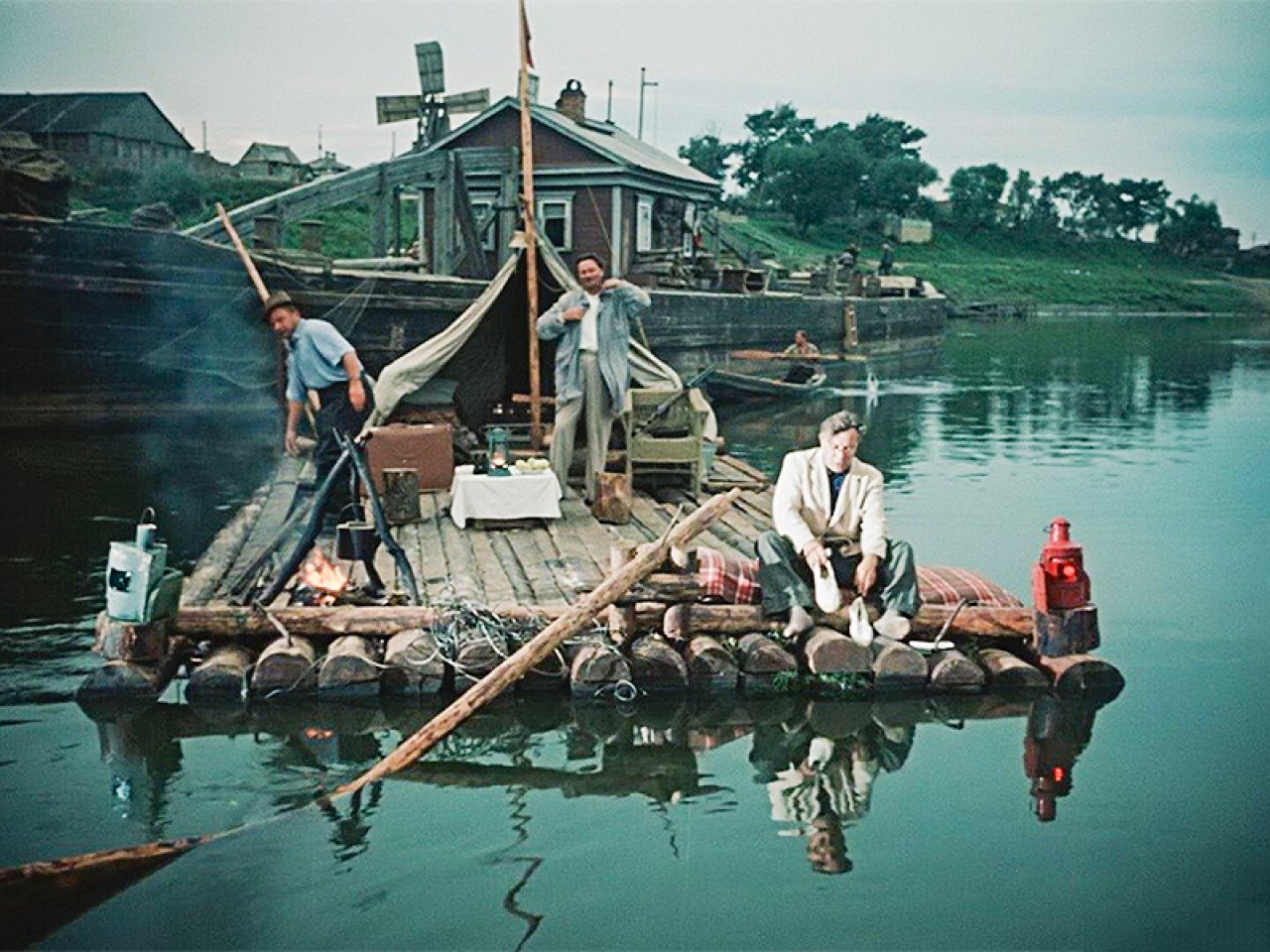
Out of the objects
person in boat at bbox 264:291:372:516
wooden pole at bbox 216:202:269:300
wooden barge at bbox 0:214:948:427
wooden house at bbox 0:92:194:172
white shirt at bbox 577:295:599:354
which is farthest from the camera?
wooden house at bbox 0:92:194:172

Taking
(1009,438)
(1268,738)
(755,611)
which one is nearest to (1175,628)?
(1268,738)

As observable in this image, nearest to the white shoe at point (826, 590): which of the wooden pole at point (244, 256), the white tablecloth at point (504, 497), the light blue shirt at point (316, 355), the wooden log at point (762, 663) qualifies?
the wooden log at point (762, 663)

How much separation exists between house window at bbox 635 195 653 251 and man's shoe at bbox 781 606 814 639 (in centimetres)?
2624

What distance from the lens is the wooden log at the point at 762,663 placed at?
833 centimetres

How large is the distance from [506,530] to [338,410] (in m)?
1.89

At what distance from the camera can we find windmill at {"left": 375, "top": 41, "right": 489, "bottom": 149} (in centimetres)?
2761

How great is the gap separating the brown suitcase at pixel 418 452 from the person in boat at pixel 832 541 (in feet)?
16.0

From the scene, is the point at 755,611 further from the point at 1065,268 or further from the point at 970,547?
the point at 1065,268

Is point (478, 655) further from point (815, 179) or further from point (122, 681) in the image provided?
point (815, 179)

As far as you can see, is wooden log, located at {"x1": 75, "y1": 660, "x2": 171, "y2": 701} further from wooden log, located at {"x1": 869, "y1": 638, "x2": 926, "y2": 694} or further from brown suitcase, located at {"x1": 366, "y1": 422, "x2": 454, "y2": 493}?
wooden log, located at {"x1": 869, "y1": 638, "x2": 926, "y2": 694}

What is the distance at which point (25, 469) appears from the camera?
17094mm

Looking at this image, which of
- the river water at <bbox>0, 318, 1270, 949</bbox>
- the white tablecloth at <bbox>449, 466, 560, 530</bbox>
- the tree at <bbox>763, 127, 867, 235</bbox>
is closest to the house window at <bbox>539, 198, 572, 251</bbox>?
the river water at <bbox>0, 318, 1270, 949</bbox>

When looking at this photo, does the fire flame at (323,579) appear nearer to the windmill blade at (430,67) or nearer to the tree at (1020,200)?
A: the windmill blade at (430,67)

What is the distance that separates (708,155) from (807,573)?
74.9 m
